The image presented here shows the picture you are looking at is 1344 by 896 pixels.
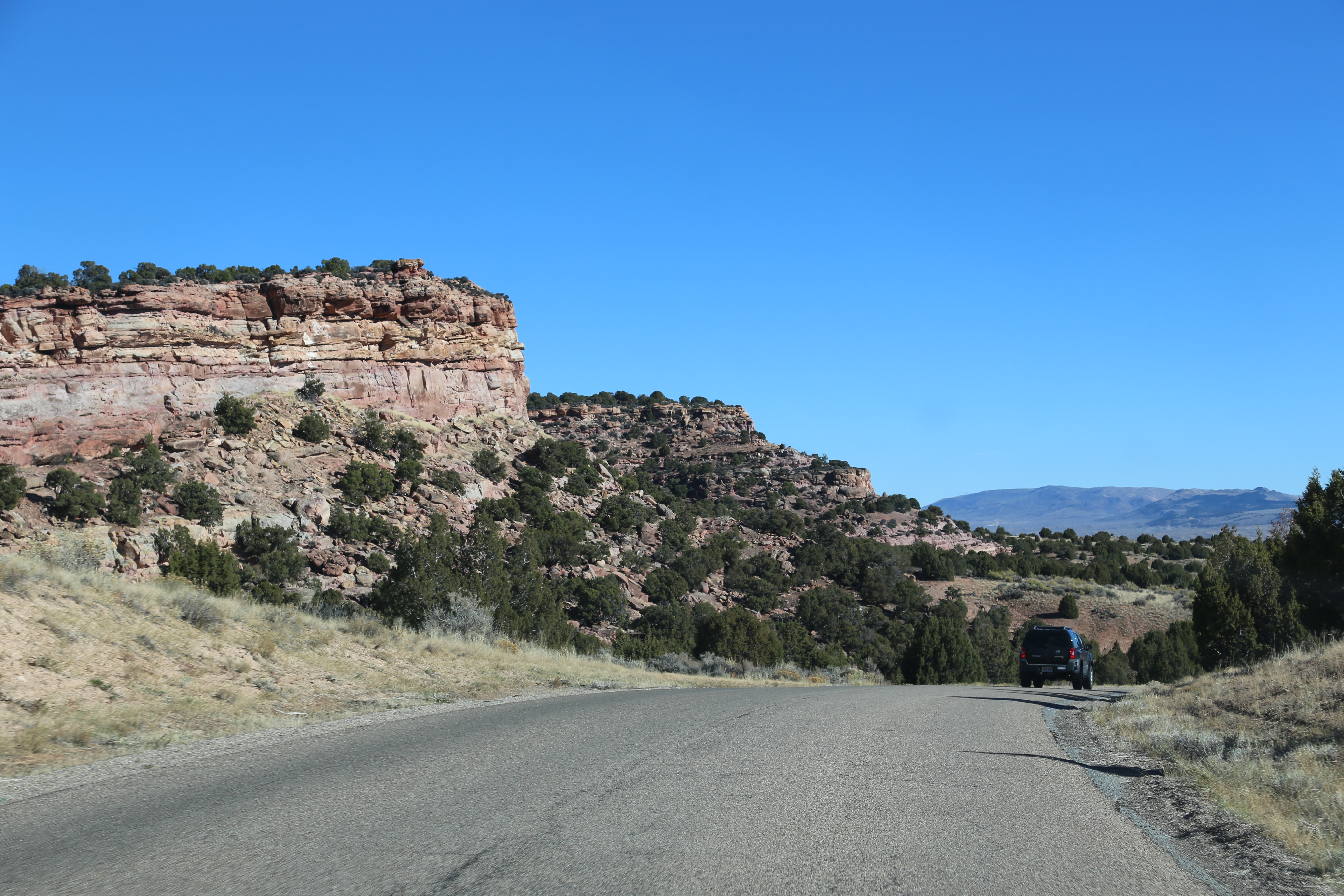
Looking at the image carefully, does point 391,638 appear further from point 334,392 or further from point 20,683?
point 334,392

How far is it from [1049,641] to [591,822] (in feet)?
74.3

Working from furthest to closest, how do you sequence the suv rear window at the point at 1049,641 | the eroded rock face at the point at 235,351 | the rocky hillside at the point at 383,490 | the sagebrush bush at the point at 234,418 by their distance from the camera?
the sagebrush bush at the point at 234,418 < the eroded rock face at the point at 235,351 < the rocky hillside at the point at 383,490 < the suv rear window at the point at 1049,641

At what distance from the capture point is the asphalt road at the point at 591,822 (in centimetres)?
537

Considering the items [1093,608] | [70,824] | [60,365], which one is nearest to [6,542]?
[60,365]

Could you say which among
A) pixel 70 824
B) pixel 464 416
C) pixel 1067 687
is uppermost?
pixel 464 416

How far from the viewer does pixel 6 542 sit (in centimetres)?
3428

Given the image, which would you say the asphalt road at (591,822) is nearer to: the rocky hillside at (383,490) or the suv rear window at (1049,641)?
the suv rear window at (1049,641)

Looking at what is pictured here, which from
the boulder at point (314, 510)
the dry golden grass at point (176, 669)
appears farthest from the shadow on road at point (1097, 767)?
the boulder at point (314, 510)

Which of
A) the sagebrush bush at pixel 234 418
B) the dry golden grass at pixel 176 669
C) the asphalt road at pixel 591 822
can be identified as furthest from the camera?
the sagebrush bush at pixel 234 418

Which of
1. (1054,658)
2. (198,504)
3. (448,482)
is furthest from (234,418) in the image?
(1054,658)

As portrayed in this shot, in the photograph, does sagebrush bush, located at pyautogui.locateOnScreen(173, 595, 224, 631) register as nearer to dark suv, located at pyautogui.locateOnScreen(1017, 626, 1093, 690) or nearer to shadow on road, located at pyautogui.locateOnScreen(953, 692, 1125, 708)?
shadow on road, located at pyautogui.locateOnScreen(953, 692, 1125, 708)

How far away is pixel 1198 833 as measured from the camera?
6805mm

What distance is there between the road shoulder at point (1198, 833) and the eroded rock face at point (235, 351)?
48135mm

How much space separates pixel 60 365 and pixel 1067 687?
1903 inches
